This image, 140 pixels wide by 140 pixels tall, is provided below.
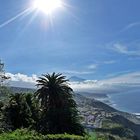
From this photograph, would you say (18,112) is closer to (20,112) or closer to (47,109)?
(20,112)

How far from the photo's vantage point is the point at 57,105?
69.1m

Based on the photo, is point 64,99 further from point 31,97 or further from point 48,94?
point 31,97

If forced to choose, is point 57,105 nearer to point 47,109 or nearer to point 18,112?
point 47,109

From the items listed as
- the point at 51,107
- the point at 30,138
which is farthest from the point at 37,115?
the point at 30,138

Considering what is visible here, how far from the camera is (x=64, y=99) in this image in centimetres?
6925

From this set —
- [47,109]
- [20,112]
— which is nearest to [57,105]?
[47,109]

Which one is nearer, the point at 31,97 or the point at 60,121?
the point at 60,121

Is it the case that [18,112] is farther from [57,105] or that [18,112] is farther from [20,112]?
[57,105]

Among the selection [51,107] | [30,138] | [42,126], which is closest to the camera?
[30,138]

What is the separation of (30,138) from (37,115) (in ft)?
159

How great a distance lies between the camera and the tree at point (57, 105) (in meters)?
65.1

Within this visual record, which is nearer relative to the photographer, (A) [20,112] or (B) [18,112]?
(A) [20,112]

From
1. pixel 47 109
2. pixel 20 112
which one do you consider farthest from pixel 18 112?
pixel 47 109

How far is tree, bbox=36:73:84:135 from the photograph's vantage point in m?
65.1
